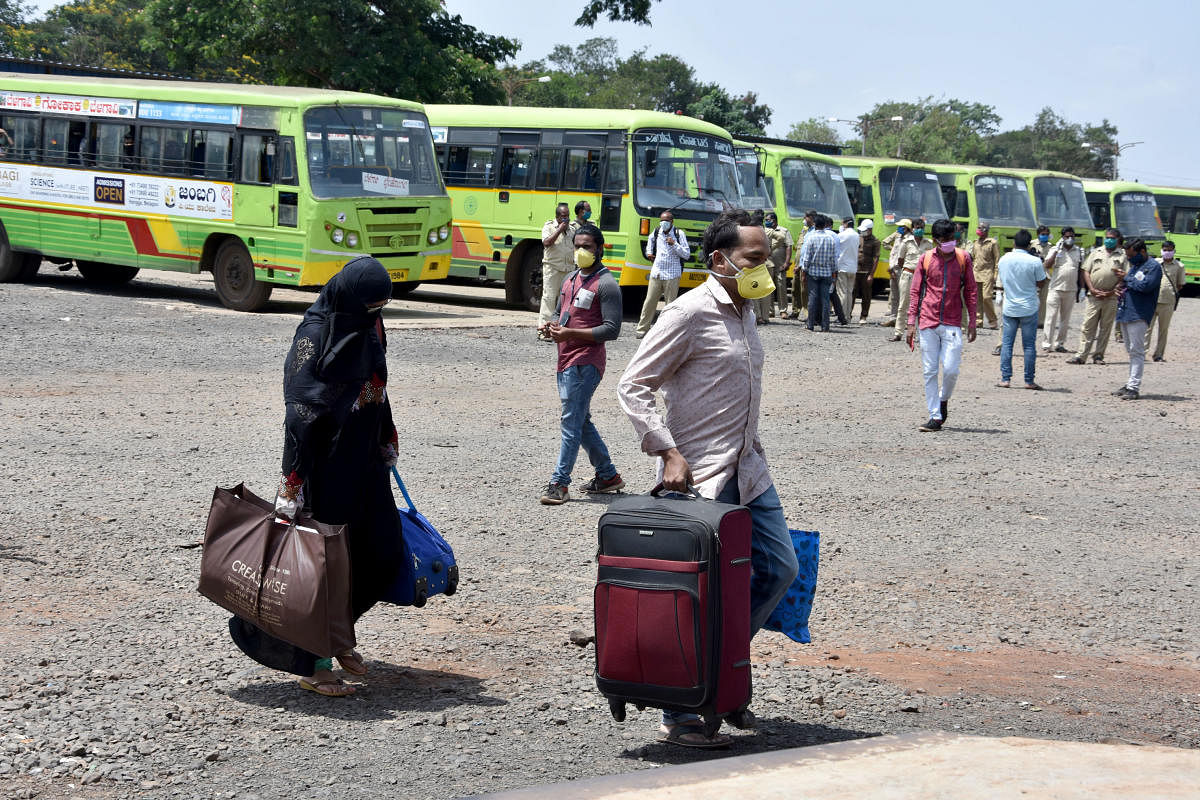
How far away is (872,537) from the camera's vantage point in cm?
797

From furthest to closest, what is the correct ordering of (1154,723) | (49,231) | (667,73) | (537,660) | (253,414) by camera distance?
(667,73)
(49,231)
(253,414)
(537,660)
(1154,723)

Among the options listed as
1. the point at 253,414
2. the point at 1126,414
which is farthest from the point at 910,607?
the point at 1126,414

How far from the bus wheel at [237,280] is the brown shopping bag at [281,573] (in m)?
14.6

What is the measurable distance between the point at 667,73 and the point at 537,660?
338ft

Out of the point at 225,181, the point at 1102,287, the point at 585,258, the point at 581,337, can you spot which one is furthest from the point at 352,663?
the point at 225,181

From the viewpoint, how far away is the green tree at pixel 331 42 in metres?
32.9

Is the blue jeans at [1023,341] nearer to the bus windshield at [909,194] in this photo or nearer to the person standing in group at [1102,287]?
the person standing in group at [1102,287]

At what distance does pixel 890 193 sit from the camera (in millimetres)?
29047

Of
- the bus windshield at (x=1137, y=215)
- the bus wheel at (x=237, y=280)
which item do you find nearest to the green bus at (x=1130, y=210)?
the bus windshield at (x=1137, y=215)

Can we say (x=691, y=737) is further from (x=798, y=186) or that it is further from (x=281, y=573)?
(x=798, y=186)

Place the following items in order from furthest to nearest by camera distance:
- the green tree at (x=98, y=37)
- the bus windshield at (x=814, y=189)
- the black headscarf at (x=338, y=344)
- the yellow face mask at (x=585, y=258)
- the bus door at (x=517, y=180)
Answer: the green tree at (x=98, y=37), the bus windshield at (x=814, y=189), the bus door at (x=517, y=180), the yellow face mask at (x=585, y=258), the black headscarf at (x=338, y=344)

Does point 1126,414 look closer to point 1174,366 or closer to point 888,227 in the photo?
point 1174,366

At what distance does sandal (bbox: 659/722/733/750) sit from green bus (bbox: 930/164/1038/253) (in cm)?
2682

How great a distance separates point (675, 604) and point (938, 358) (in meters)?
8.28
